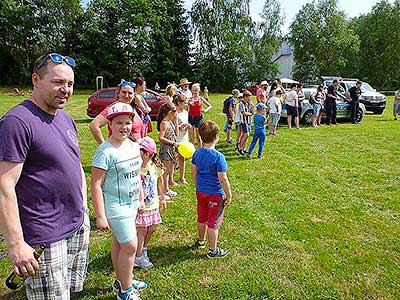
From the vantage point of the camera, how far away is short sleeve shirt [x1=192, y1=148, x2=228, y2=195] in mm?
3584

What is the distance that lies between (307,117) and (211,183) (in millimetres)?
11719

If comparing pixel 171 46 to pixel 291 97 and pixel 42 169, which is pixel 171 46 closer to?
pixel 291 97

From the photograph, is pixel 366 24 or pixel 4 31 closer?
pixel 4 31

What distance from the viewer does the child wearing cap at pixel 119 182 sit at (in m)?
2.52

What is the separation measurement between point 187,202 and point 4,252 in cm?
257

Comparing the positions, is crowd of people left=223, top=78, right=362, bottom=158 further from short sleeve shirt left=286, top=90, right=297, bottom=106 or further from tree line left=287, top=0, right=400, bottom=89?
tree line left=287, top=0, right=400, bottom=89

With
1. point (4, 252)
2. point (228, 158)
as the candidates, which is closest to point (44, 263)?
point (4, 252)

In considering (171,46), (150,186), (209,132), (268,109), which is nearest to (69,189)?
(150,186)

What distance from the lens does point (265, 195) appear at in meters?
5.84

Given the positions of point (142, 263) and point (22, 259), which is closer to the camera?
point (22, 259)

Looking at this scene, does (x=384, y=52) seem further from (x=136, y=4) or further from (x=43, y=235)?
(x=43, y=235)

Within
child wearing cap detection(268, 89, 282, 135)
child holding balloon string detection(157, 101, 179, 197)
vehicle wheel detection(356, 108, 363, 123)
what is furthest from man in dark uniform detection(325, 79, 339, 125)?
child holding balloon string detection(157, 101, 179, 197)

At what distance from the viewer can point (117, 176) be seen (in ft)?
8.49

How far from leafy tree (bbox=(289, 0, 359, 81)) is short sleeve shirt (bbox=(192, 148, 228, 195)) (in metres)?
44.7
